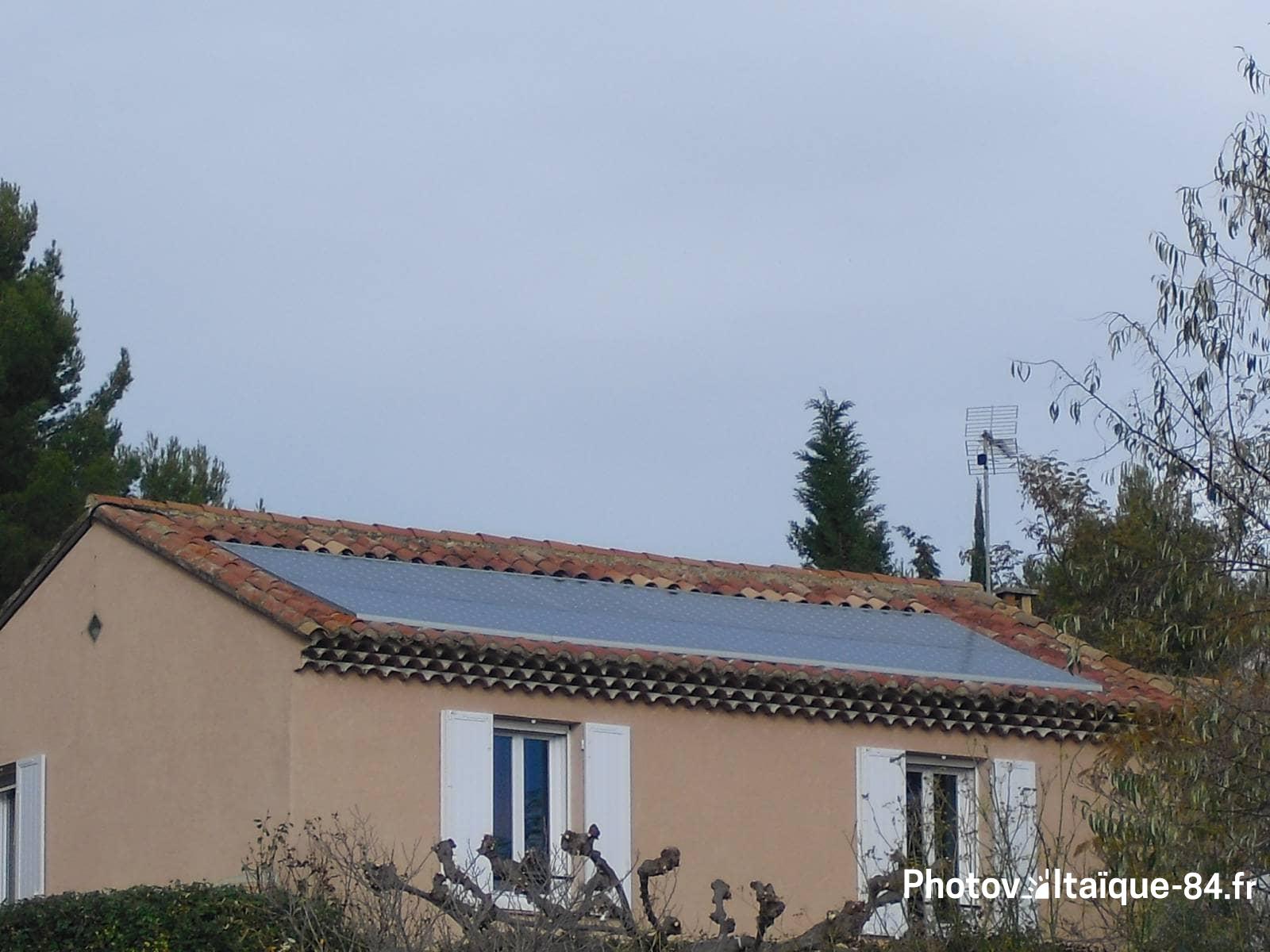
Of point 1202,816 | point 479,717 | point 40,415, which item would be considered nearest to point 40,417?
point 40,415

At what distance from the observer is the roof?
52.1ft

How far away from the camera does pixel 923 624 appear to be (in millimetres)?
20844

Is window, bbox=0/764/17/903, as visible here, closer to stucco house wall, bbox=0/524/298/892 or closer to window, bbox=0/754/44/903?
window, bbox=0/754/44/903

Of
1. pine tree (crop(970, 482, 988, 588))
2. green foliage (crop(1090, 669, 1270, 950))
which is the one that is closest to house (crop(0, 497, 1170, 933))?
green foliage (crop(1090, 669, 1270, 950))

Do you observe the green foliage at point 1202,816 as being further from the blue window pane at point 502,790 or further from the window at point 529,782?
the blue window pane at point 502,790

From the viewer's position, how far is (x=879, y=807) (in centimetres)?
1762

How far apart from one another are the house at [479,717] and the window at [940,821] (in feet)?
0.10

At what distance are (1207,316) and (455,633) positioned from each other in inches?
233

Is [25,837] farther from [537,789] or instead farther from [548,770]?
[548,770]

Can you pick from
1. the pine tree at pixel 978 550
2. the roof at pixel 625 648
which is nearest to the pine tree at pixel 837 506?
the pine tree at pixel 978 550

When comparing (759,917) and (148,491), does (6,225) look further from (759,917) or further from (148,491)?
(759,917)

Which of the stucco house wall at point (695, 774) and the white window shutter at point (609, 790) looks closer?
the stucco house wall at point (695, 774)

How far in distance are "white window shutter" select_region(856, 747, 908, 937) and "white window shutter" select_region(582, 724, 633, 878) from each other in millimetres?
2056

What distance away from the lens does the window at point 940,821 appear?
618 inches
